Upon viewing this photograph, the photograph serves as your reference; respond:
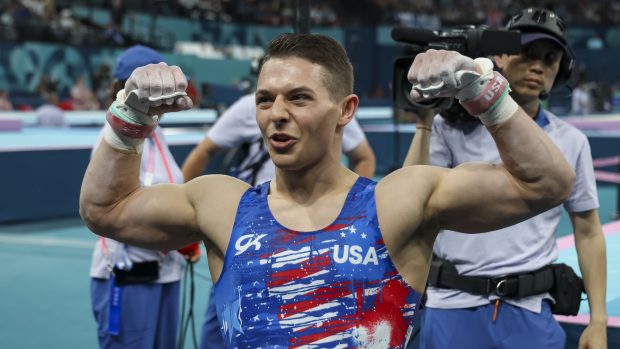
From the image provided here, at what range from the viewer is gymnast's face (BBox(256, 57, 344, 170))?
190 centimetres

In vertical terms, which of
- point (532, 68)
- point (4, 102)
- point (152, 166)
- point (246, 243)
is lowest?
point (4, 102)

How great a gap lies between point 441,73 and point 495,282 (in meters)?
1.23

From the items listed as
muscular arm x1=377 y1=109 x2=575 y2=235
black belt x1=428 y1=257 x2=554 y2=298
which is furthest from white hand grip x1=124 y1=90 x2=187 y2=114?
black belt x1=428 y1=257 x2=554 y2=298

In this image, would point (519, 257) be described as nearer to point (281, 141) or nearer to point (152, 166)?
point (281, 141)

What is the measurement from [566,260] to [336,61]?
2097 mm

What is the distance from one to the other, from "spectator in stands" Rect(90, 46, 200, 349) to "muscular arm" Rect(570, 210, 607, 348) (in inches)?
61.2

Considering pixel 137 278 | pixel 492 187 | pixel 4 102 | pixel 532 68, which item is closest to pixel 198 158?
pixel 137 278

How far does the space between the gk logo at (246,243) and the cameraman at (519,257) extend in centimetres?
100

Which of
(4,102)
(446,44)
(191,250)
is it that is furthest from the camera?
(4,102)

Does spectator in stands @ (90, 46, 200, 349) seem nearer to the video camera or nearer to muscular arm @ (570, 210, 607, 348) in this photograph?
the video camera

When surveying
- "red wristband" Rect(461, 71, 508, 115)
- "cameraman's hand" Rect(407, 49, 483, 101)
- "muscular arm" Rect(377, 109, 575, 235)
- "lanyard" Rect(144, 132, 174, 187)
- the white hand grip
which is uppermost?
"cameraman's hand" Rect(407, 49, 483, 101)

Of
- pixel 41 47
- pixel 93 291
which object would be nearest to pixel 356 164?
pixel 93 291

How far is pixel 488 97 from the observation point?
1771 mm

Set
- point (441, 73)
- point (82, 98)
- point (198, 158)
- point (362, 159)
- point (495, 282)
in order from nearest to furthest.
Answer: point (441, 73) → point (495, 282) → point (198, 158) → point (362, 159) → point (82, 98)
